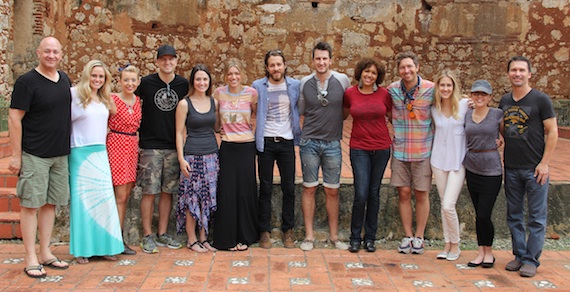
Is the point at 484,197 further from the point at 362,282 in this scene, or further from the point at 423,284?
the point at 362,282

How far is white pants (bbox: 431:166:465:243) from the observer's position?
15.3ft

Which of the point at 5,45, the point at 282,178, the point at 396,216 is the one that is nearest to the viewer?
the point at 282,178

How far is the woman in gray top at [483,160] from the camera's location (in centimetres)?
449

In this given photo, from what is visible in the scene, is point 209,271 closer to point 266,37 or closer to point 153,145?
point 153,145

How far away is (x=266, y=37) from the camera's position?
34.0 ft

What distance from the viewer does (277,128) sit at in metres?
4.96

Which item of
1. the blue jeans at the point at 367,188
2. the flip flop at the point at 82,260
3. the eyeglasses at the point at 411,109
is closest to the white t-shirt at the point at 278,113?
the blue jeans at the point at 367,188

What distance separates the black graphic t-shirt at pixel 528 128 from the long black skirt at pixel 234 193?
7.11 ft

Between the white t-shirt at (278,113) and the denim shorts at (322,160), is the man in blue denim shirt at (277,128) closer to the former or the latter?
the white t-shirt at (278,113)

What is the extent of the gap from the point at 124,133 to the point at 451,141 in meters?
2.74

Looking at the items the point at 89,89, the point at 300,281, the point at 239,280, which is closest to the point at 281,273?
the point at 300,281

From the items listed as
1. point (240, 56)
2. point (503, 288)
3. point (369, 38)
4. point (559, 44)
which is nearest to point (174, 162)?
point (503, 288)

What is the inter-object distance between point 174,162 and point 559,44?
8312 millimetres

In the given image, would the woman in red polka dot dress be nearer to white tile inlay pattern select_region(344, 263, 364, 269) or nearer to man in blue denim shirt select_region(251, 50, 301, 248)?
man in blue denim shirt select_region(251, 50, 301, 248)
